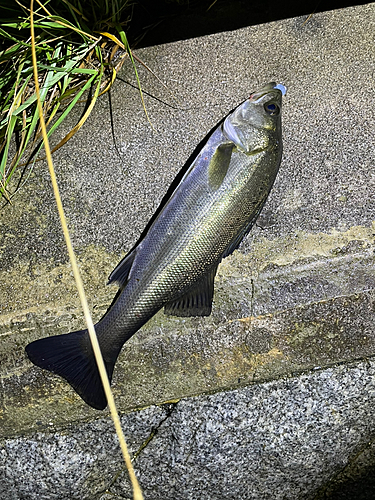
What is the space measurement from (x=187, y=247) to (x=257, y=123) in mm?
771

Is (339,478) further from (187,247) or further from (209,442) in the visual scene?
(187,247)

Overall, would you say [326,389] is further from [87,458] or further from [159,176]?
[159,176]

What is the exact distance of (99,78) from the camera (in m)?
2.66

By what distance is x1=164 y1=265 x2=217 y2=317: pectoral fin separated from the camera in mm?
2348

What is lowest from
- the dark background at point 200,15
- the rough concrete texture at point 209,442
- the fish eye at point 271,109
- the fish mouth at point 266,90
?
the rough concrete texture at point 209,442

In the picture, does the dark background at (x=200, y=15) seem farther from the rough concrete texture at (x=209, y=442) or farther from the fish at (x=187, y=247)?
the rough concrete texture at (x=209, y=442)

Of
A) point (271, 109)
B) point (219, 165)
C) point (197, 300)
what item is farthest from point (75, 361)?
point (271, 109)

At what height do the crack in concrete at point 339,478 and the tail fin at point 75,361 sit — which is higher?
the tail fin at point 75,361

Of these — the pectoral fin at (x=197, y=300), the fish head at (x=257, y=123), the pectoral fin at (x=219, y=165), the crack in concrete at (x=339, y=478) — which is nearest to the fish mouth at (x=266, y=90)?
the fish head at (x=257, y=123)

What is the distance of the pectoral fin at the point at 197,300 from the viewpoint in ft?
7.70

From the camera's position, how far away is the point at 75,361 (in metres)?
2.30

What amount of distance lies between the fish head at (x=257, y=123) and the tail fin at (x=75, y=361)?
4.18ft

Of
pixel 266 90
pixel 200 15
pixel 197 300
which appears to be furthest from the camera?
Result: pixel 200 15

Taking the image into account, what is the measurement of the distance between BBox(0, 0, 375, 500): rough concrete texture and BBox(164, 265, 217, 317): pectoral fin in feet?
0.24
